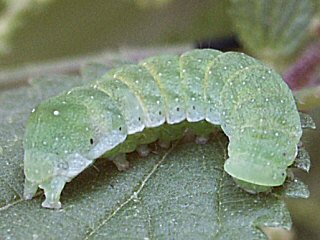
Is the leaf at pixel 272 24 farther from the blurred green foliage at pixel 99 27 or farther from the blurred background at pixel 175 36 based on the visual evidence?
the blurred green foliage at pixel 99 27

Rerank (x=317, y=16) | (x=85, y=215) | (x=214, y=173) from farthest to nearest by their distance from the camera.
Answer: (x=317, y=16), (x=214, y=173), (x=85, y=215)

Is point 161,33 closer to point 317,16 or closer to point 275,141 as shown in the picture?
point 317,16

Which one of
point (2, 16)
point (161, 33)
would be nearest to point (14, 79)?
point (2, 16)

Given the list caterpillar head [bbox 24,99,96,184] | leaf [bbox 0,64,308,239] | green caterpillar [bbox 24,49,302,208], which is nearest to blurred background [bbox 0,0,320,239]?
green caterpillar [bbox 24,49,302,208]

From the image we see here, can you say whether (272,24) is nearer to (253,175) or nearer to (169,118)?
(169,118)

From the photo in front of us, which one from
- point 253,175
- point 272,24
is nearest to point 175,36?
point 272,24

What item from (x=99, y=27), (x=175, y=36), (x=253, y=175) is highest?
(x=253, y=175)
